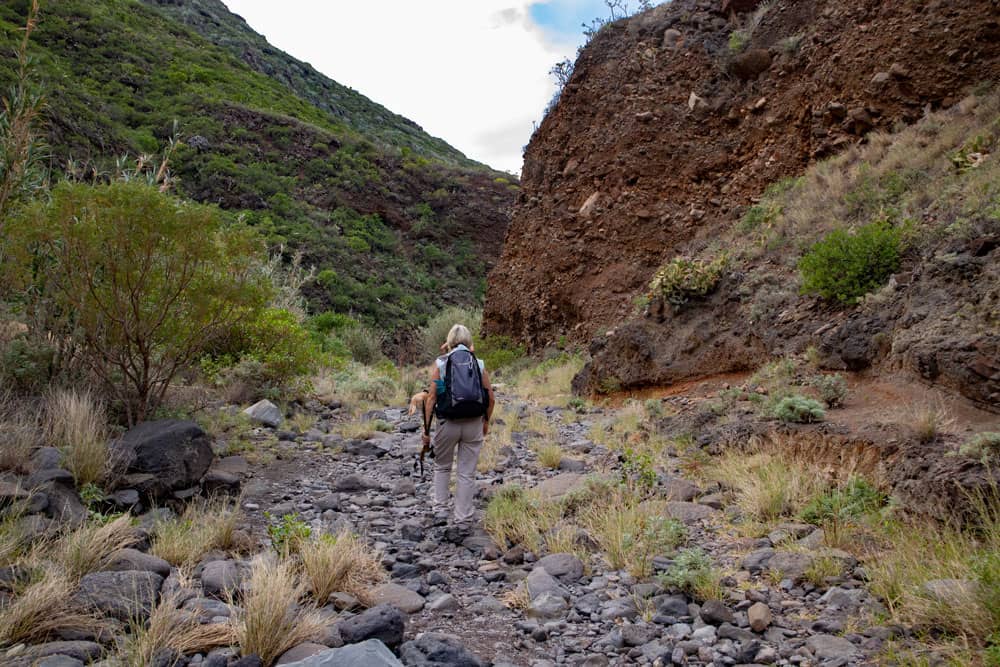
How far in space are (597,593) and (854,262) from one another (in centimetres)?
532

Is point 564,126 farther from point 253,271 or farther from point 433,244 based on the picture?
point 433,244

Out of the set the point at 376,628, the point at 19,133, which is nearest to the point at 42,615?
the point at 376,628

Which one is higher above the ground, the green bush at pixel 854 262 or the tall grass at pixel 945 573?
the green bush at pixel 854 262

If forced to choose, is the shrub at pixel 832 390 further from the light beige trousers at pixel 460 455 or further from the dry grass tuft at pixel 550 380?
the dry grass tuft at pixel 550 380

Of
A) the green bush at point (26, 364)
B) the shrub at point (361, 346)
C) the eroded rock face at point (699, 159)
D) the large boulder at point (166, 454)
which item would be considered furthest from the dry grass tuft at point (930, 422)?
the shrub at point (361, 346)

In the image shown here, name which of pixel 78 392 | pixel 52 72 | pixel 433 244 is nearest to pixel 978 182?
pixel 78 392

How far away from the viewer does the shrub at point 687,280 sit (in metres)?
9.66

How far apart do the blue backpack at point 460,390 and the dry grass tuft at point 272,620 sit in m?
2.26

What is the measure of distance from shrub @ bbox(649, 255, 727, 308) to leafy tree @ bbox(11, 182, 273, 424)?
6149 mm

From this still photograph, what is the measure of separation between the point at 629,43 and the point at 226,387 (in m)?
13.1

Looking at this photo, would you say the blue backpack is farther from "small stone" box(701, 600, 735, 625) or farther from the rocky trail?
"small stone" box(701, 600, 735, 625)

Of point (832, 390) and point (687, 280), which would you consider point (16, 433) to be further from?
point (687, 280)

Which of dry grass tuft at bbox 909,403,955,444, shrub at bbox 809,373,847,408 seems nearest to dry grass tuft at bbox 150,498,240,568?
dry grass tuft at bbox 909,403,955,444

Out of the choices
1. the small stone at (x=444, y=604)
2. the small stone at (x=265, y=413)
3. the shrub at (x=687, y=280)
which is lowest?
the small stone at (x=265, y=413)
